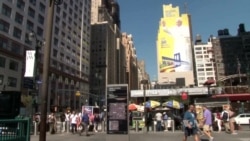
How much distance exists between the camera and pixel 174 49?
124250 mm

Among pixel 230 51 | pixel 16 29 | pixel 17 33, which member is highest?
pixel 230 51

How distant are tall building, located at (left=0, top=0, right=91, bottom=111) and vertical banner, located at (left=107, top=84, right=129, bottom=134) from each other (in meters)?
27.4

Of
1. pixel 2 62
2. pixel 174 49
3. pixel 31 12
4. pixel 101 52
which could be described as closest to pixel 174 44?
pixel 174 49

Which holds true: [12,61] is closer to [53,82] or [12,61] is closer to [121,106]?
[53,82]

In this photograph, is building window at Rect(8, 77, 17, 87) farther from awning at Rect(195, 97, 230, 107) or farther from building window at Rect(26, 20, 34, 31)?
awning at Rect(195, 97, 230, 107)

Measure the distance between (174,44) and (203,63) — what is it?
4418 cm

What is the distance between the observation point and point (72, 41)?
84625 millimetres

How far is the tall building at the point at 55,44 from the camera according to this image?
5338cm

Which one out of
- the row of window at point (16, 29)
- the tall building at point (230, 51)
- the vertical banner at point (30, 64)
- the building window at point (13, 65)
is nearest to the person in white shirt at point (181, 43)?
the tall building at point (230, 51)

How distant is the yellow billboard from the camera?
397 feet

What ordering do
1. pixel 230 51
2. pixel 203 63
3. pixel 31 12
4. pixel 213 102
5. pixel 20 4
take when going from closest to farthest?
pixel 213 102 < pixel 20 4 < pixel 31 12 < pixel 230 51 < pixel 203 63

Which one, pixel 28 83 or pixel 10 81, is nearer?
pixel 28 83

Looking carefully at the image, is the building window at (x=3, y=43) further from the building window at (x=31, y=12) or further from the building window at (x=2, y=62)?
the building window at (x=31, y=12)

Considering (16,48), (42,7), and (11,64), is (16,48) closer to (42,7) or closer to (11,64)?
(11,64)
